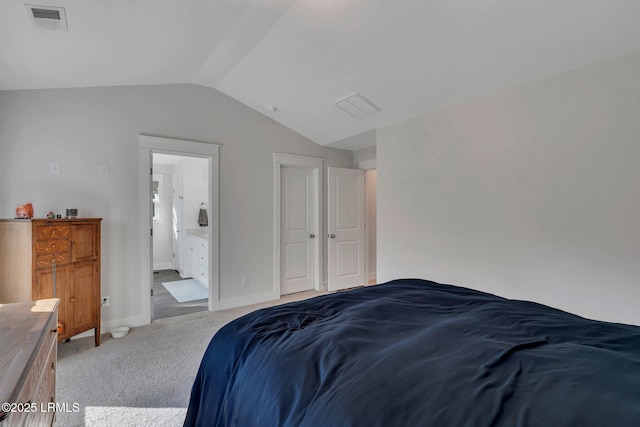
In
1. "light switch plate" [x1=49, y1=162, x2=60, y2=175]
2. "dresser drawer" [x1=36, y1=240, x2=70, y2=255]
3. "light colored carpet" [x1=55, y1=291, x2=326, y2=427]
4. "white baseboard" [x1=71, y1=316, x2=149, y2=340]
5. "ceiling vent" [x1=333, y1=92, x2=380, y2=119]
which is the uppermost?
"ceiling vent" [x1=333, y1=92, x2=380, y2=119]

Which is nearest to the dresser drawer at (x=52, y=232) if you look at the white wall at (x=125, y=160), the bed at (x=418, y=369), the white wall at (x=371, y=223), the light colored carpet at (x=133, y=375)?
the white wall at (x=125, y=160)

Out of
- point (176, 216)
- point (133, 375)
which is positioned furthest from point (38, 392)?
point (176, 216)

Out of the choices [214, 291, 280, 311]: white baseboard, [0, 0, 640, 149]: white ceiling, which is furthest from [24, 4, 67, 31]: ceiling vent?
[214, 291, 280, 311]: white baseboard

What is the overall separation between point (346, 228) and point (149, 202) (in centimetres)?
269

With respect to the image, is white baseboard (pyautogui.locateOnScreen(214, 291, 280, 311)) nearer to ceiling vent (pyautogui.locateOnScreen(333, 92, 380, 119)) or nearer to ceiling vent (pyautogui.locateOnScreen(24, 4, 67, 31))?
ceiling vent (pyautogui.locateOnScreen(333, 92, 380, 119))

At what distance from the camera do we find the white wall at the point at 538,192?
2.05 m

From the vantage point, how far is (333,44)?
2.57 metres

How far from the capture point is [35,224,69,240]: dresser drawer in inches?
94.6

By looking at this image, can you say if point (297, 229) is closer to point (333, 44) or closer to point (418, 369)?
point (333, 44)

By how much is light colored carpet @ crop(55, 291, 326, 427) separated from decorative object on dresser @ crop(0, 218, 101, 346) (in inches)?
9.8

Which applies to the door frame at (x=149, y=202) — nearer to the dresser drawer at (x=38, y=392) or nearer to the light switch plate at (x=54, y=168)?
the light switch plate at (x=54, y=168)

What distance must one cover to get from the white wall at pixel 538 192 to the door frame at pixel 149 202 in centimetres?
230

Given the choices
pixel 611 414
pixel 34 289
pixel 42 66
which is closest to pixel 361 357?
pixel 611 414

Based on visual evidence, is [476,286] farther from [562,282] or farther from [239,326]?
[239,326]
